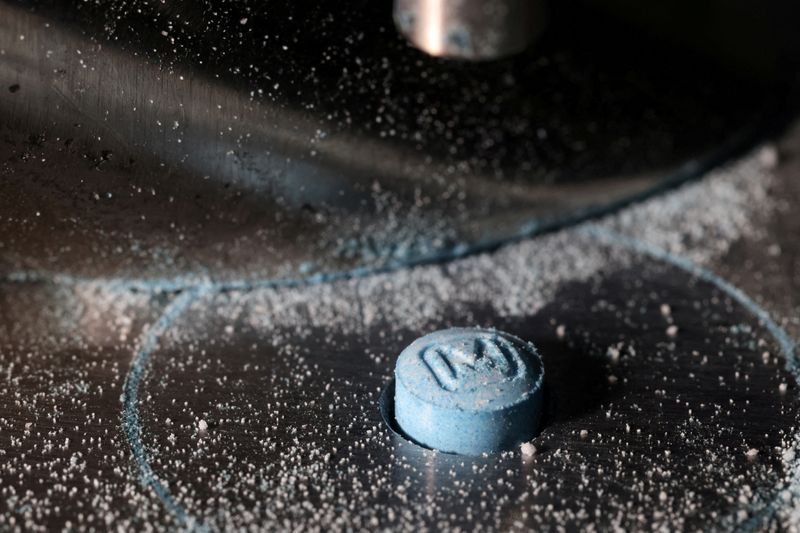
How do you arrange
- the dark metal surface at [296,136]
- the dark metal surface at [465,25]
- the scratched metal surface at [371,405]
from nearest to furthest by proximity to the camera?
the scratched metal surface at [371,405], the dark metal surface at [296,136], the dark metal surface at [465,25]

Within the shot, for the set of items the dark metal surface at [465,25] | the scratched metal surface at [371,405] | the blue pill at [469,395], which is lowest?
the scratched metal surface at [371,405]

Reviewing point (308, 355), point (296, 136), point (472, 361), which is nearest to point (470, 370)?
point (472, 361)

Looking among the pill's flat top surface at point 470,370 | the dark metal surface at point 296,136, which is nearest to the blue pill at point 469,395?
the pill's flat top surface at point 470,370

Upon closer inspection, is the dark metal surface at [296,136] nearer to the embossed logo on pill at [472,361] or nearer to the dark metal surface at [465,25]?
the dark metal surface at [465,25]

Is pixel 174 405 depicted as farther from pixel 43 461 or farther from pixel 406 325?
pixel 406 325

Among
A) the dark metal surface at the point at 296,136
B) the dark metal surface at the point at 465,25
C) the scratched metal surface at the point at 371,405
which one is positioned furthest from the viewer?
the dark metal surface at the point at 465,25

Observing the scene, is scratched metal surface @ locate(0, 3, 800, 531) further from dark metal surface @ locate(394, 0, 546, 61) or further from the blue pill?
dark metal surface @ locate(394, 0, 546, 61)

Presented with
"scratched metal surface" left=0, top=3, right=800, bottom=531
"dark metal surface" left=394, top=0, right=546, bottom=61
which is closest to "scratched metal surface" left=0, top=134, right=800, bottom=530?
"scratched metal surface" left=0, top=3, right=800, bottom=531

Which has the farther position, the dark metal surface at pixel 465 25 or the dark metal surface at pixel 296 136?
the dark metal surface at pixel 465 25
